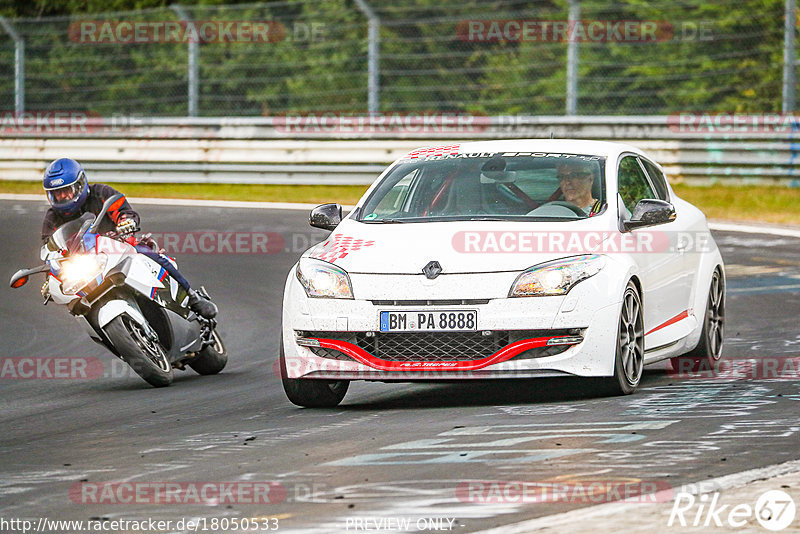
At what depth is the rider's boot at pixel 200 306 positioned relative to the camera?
10844 millimetres

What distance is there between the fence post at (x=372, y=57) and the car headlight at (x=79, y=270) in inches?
587

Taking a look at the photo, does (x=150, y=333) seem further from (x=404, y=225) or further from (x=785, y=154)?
(x=785, y=154)

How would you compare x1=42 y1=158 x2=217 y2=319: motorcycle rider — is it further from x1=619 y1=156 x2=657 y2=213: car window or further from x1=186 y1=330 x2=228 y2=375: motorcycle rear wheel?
x1=619 y1=156 x2=657 y2=213: car window

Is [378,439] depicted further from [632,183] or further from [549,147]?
[632,183]

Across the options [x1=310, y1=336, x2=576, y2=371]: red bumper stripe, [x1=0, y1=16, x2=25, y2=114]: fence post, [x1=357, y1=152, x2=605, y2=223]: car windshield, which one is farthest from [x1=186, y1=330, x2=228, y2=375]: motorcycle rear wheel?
[x1=0, y1=16, x2=25, y2=114]: fence post

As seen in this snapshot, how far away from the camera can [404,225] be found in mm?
8992

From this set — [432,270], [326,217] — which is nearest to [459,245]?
[432,270]

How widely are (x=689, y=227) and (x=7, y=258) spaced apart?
973 cm

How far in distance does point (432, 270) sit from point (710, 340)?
285 centimetres

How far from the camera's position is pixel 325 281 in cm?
859

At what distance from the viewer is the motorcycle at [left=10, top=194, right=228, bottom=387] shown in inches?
397

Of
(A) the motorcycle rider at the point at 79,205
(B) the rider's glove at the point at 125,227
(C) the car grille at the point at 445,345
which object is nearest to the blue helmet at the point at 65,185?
(A) the motorcycle rider at the point at 79,205

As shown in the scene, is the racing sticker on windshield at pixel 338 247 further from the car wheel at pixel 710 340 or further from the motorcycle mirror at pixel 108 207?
the car wheel at pixel 710 340

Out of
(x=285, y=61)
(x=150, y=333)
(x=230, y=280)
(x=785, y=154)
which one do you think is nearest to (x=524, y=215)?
(x=150, y=333)
